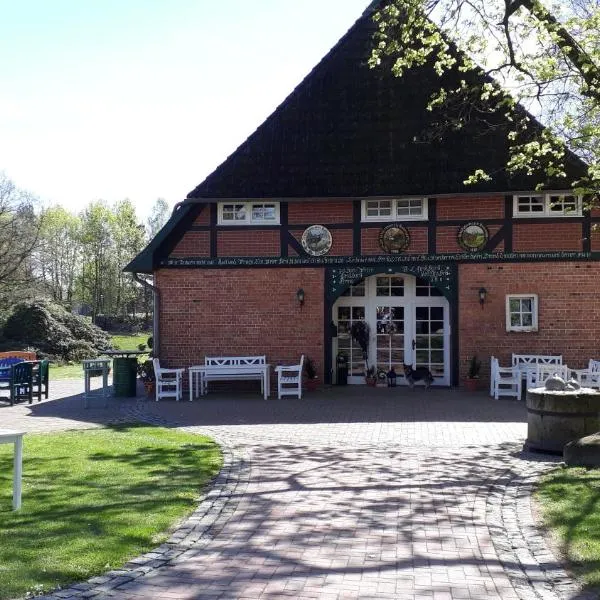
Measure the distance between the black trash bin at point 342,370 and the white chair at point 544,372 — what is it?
15.6 ft

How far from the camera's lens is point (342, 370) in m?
18.0

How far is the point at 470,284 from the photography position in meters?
17.1

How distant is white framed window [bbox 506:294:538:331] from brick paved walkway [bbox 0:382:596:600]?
4.65 meters

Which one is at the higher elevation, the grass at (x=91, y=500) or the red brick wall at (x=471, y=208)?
the red brick wall at (x=471, y=208)

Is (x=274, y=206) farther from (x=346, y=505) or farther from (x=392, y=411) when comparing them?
(x=346, y=505)

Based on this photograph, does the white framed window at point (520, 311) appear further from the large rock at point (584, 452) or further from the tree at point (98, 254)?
the tree at point (98, 254)

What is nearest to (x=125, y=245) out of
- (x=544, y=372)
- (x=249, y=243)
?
(x=249, y=243)

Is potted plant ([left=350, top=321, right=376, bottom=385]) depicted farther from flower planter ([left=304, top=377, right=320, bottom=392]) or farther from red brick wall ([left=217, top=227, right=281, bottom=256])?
red brick wall ([left=217, top=227, right=281, bottom=256])

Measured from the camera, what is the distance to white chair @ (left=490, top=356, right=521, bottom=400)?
1538cm

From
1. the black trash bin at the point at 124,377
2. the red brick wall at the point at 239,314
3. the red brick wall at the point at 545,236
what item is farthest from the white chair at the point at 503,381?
the black trash bin at the point at 124,377

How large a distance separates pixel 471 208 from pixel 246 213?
5371 millimetres

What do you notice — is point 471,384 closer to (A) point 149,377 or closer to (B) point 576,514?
(A) point 149,377

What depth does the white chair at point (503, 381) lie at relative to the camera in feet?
50.4

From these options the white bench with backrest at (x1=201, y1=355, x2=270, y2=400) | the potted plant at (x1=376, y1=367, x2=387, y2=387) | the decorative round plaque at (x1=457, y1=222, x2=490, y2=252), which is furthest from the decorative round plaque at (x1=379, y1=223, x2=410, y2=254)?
the white bench with backrest at (x1=201, y1=355, x2=270, y2=400)
